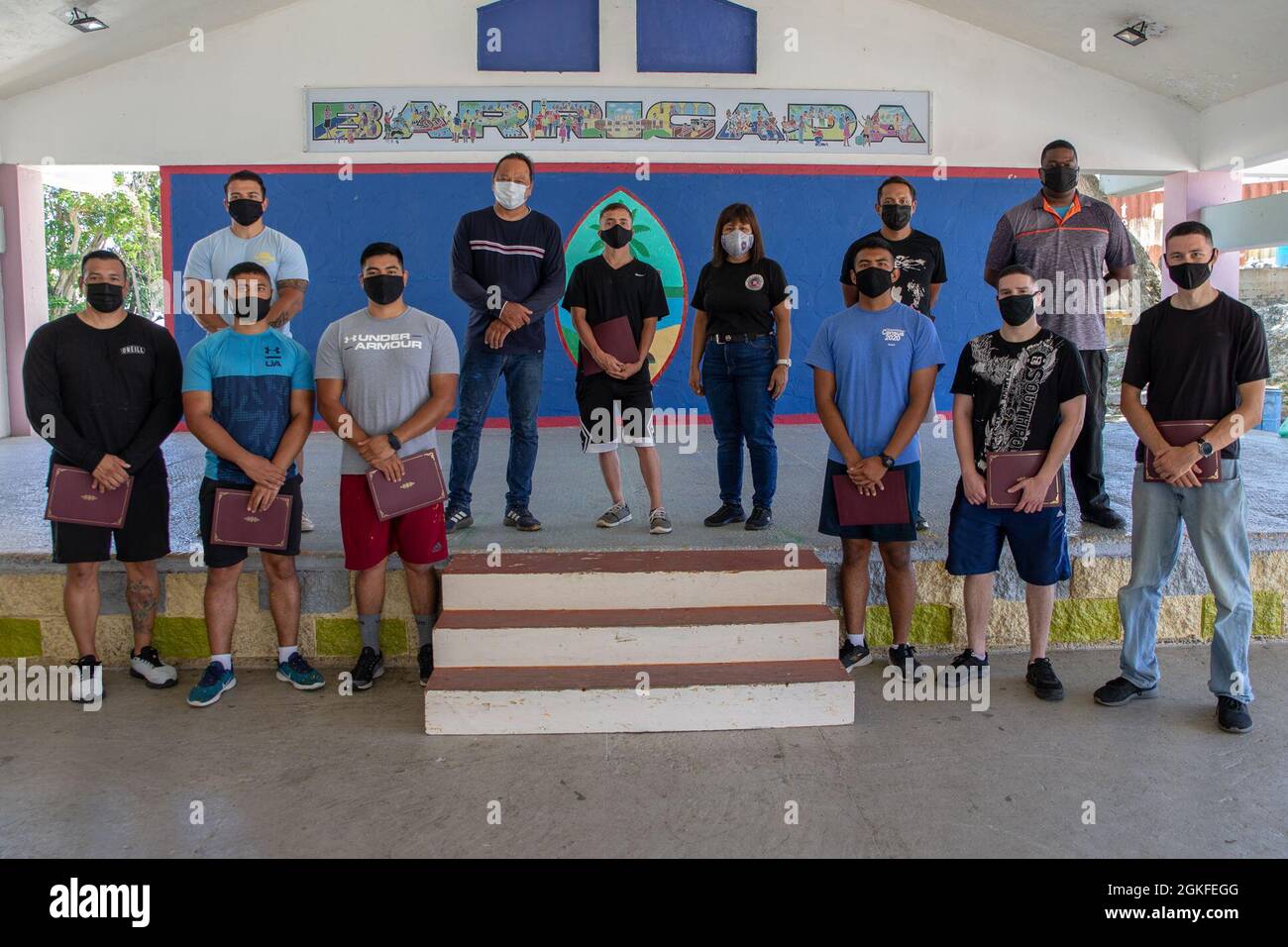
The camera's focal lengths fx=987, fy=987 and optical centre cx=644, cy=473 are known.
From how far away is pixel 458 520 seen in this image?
4.50 m

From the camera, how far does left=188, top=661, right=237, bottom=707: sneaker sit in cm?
371

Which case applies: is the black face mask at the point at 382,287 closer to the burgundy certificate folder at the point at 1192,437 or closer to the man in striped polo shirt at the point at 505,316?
the man in striped polo shirt at the point at 505,316

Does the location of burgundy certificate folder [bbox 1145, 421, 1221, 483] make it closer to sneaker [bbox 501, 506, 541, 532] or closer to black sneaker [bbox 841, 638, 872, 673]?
black sneaker [bbox 841, 638, 872, 673]

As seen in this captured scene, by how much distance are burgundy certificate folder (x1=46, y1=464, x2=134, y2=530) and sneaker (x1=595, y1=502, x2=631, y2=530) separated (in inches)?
76.3

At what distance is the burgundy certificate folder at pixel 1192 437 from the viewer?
345cm

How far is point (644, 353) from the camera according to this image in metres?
4.46

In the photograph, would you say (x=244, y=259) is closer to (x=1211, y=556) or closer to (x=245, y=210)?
(x=245, y=210)

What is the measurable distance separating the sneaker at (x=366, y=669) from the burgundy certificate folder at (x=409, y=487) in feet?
1.95

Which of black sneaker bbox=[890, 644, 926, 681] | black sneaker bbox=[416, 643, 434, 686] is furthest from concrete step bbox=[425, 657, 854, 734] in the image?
black sneaker bbox=[890, 644, 926, 681]

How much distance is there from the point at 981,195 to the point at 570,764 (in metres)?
7.45

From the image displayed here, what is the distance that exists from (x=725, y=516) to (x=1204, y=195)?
22.9 feet

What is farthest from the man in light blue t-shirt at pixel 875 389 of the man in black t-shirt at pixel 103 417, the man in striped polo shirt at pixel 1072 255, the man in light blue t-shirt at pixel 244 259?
Result: the man in black t-shirt at pixel 103 417
